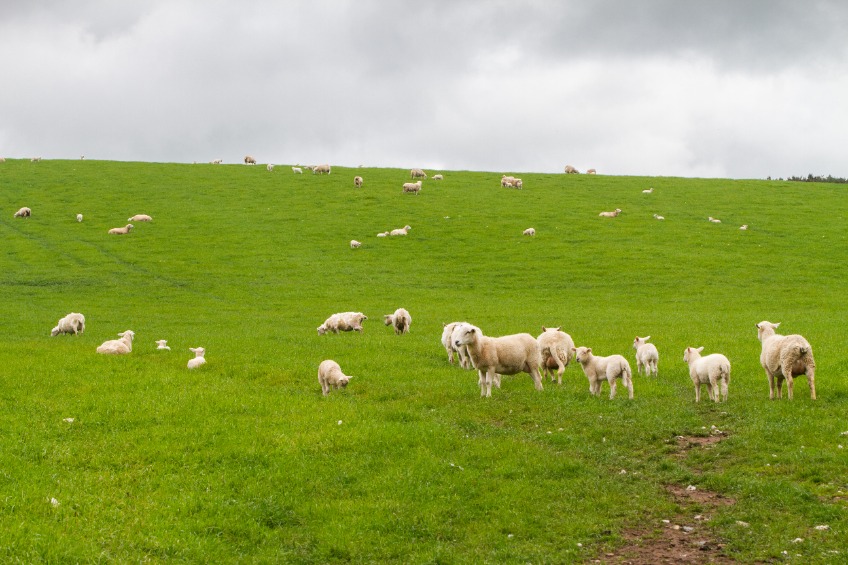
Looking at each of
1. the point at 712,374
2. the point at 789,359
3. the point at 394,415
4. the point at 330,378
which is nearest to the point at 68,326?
the point at 330,378

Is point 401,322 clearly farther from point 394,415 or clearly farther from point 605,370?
point 394,415

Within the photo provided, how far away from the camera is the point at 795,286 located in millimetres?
44594

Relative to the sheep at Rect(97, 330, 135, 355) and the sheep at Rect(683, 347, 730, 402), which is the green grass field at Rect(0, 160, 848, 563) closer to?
the sheep at Rect(683, 347, 730, 402)

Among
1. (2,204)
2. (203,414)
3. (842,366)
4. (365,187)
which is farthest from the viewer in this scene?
(365,187)

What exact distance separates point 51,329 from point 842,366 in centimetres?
3044

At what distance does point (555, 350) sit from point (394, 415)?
19.6ft

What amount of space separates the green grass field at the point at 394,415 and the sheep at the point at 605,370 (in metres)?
0.64

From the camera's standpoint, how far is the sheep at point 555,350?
20375 mm

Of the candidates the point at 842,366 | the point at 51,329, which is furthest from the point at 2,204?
the point at 842,366

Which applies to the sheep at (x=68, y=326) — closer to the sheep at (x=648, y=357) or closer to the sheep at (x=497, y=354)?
the sheep at (x=497, y=354)

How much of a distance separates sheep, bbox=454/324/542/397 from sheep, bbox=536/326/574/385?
1336mm

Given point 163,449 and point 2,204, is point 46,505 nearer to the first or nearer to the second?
point 163,449

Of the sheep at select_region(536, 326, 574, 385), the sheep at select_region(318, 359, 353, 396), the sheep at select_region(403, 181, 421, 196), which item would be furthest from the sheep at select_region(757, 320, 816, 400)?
the sheep at select_region(403, 181, 421, 196)

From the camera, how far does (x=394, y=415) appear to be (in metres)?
16.2
